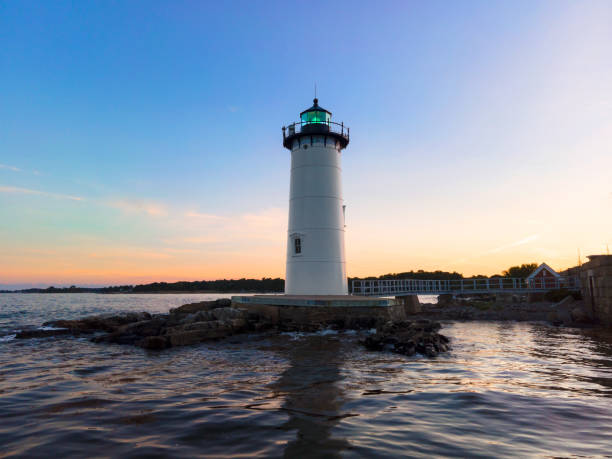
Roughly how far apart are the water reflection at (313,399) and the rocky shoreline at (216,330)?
2524 mm

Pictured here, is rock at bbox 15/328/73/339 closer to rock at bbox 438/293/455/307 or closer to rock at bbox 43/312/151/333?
rock at bbox 43/312/151/333

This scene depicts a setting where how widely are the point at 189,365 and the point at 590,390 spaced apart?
31.3ft

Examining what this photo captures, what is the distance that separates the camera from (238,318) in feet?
56.0

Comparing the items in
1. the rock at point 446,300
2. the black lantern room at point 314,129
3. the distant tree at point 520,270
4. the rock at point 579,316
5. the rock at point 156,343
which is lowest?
the rock at point 156,343

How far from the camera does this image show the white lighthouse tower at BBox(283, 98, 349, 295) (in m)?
21.7

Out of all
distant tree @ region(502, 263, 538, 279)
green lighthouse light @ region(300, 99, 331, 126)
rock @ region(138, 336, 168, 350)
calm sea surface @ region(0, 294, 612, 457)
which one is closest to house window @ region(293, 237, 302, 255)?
green lighthouse light @ region(300, 99, 331, 126)

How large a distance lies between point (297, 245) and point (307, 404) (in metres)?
15.6

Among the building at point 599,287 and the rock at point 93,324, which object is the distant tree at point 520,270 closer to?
the building at point 599,287

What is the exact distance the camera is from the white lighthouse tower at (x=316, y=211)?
71.3 feet

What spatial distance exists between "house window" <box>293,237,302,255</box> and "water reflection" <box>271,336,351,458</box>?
9890 millimetres

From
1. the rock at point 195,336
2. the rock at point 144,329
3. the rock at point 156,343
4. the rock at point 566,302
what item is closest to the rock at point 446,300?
the rock at point 566,302

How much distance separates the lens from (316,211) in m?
21.9

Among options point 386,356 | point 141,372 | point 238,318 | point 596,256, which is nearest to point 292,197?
point 238,318

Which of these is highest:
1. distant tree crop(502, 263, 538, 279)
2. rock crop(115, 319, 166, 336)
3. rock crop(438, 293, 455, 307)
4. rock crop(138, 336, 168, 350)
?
distant tree crop(502, 263, 538, 279)
